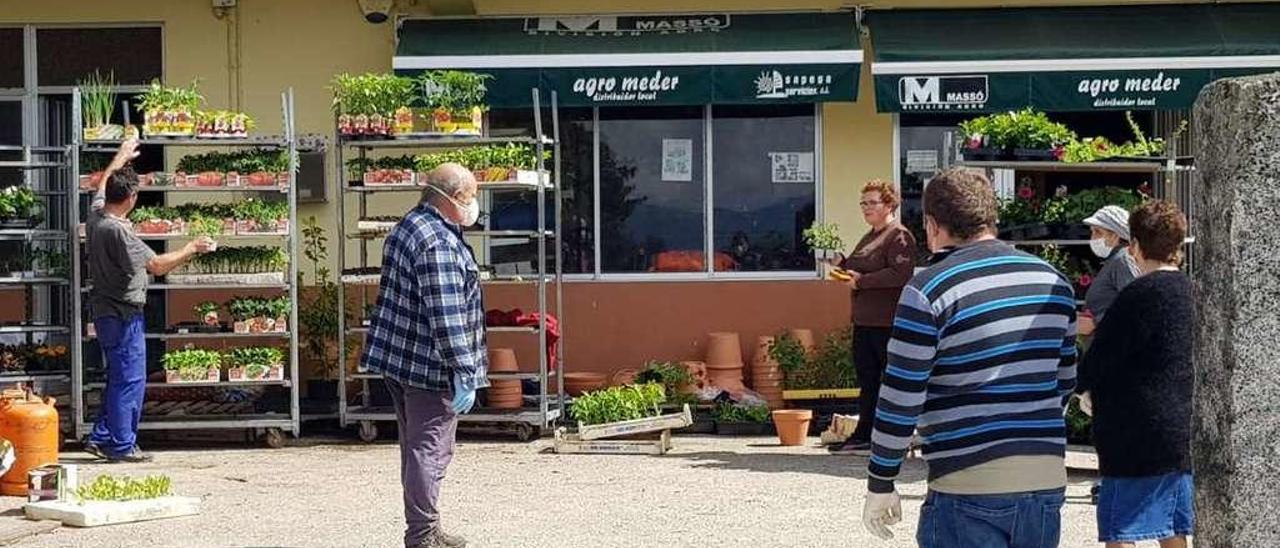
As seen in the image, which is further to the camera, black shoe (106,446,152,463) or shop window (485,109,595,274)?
shop window (485,109,595,274)

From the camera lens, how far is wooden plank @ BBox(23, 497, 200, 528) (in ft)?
29.7

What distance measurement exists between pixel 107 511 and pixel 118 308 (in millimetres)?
→ 2864

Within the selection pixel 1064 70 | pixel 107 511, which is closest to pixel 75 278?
pixel 107 511

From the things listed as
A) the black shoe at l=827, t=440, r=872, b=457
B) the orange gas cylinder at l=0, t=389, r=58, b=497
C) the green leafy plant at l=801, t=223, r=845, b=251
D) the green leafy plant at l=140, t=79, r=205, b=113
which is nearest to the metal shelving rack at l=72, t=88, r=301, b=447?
the green leafy plant at l=140, t=79, r=205, b=113

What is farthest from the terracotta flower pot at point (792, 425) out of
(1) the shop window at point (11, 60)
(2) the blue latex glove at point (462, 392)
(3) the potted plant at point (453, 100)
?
(1) the shop window at point (11, 60)

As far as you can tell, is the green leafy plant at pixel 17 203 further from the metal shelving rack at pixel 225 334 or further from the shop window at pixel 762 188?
the shop window at pixel 762 188

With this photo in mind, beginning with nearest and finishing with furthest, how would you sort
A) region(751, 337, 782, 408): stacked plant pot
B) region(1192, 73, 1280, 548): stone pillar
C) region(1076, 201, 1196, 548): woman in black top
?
region(1192, 73, 1280, 548): stone pillar → region(1076, 201, 1196, 548): woman in black top → region(751, 337, 782, 408): stacked plant pot

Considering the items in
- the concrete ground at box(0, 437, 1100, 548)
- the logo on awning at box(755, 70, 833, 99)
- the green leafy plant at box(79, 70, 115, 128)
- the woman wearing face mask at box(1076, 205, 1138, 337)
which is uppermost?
the logo on awning at box(755, 70, 833, 99)

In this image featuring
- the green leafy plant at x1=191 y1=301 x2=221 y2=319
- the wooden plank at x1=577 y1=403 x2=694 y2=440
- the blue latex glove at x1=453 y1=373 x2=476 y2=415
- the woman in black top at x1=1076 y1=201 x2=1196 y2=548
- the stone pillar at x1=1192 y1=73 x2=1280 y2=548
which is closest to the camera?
the stone pillar at x1=1192 y1=73 x2=1280 y2=548

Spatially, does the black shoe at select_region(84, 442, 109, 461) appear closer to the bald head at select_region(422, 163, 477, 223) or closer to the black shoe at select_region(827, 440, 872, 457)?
the bald head at select_region(422, 163, 477, 223)

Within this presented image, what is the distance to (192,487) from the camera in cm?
1062

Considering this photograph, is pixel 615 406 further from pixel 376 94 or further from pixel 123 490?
pixel 123 490

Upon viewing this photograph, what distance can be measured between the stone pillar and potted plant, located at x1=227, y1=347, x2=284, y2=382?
9559mm

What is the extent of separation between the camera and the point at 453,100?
12594mm
